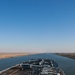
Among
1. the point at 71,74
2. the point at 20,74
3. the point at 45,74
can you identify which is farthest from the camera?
the point at 71,74

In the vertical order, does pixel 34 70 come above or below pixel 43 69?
below

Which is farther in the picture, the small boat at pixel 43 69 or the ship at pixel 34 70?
the ship at pixel 34 70

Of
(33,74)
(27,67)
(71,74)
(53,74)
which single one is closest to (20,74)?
(33,74)

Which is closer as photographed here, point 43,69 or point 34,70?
point 43,69

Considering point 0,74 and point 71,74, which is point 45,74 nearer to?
point 0,74

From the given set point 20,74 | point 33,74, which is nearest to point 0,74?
point 20,74

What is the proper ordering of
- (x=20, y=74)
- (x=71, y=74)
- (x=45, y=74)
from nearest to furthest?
(x=45, y=74)
(x=20, y=74)
(x=71, y=74)

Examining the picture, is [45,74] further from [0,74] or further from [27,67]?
[27,67]

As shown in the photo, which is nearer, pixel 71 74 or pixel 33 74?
pixel 33 74

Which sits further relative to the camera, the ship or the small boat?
the ship
